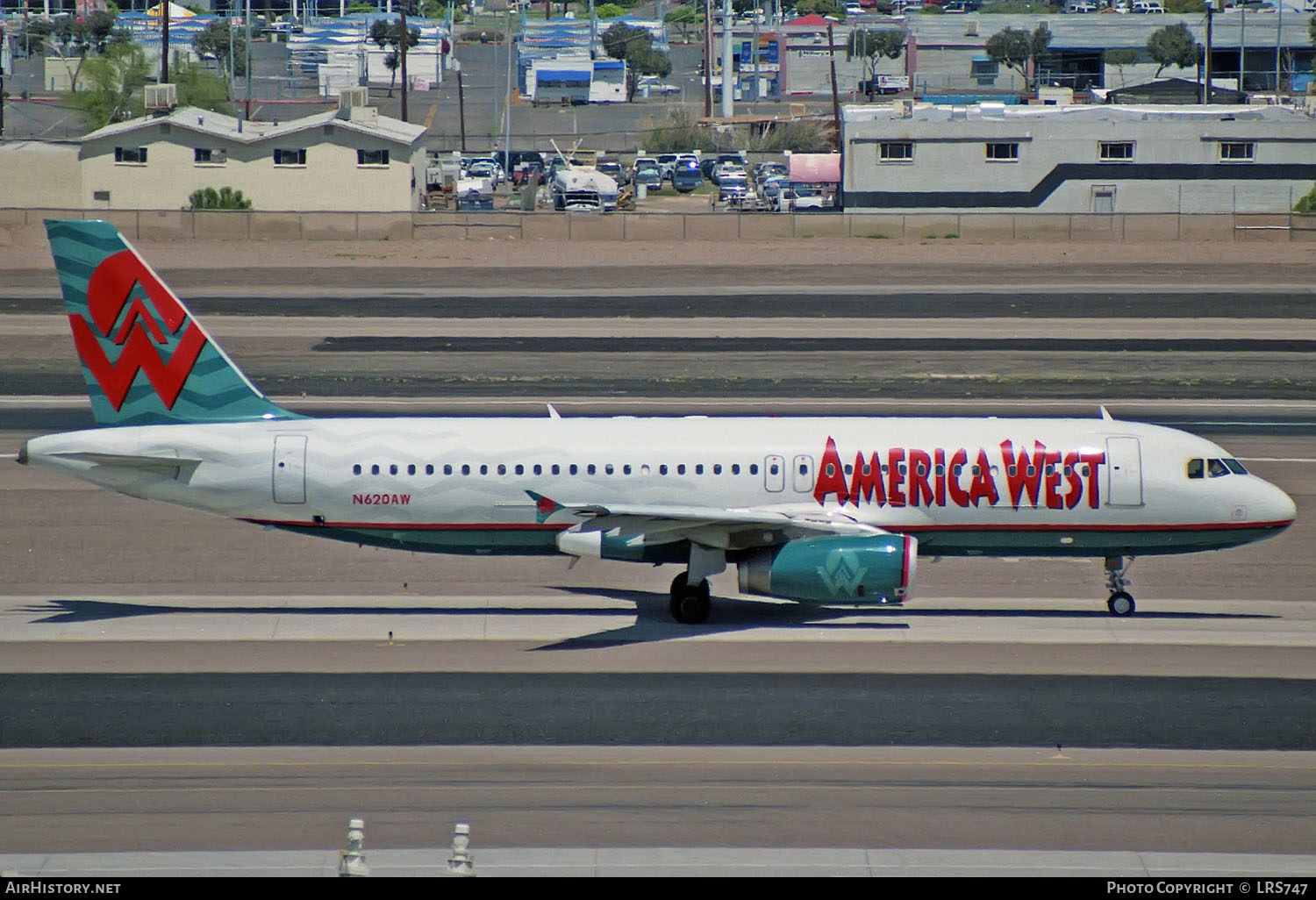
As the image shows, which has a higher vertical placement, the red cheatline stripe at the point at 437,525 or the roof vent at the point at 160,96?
the roof vent at the point at 160,96

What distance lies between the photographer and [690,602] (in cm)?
2925

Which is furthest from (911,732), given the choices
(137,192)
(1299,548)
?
(137,192)

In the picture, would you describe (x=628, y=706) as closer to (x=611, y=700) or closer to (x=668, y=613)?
(x=611, y=700)

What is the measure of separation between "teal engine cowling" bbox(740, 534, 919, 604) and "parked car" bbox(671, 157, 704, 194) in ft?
309

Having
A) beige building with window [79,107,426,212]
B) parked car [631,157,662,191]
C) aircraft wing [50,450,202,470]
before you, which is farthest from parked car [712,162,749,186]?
aircraft wing [50,450,202,470]

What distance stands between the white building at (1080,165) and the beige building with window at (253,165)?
1149 inches

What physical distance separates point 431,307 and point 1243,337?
34.5 metres

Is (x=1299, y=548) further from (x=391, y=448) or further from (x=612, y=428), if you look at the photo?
(x=391, y=448)

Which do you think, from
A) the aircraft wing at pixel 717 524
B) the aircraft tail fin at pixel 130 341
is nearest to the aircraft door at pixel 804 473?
the aircraft wing at pixel 717 524

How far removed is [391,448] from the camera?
29.8 m

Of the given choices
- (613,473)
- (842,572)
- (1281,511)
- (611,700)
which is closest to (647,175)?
(613,473)

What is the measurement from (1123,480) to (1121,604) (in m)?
2.54

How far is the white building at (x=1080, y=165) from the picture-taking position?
95.6 m

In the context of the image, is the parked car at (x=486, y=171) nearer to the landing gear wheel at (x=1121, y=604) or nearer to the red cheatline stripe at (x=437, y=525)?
the red cheatline stripe at (x=437, y=525)
